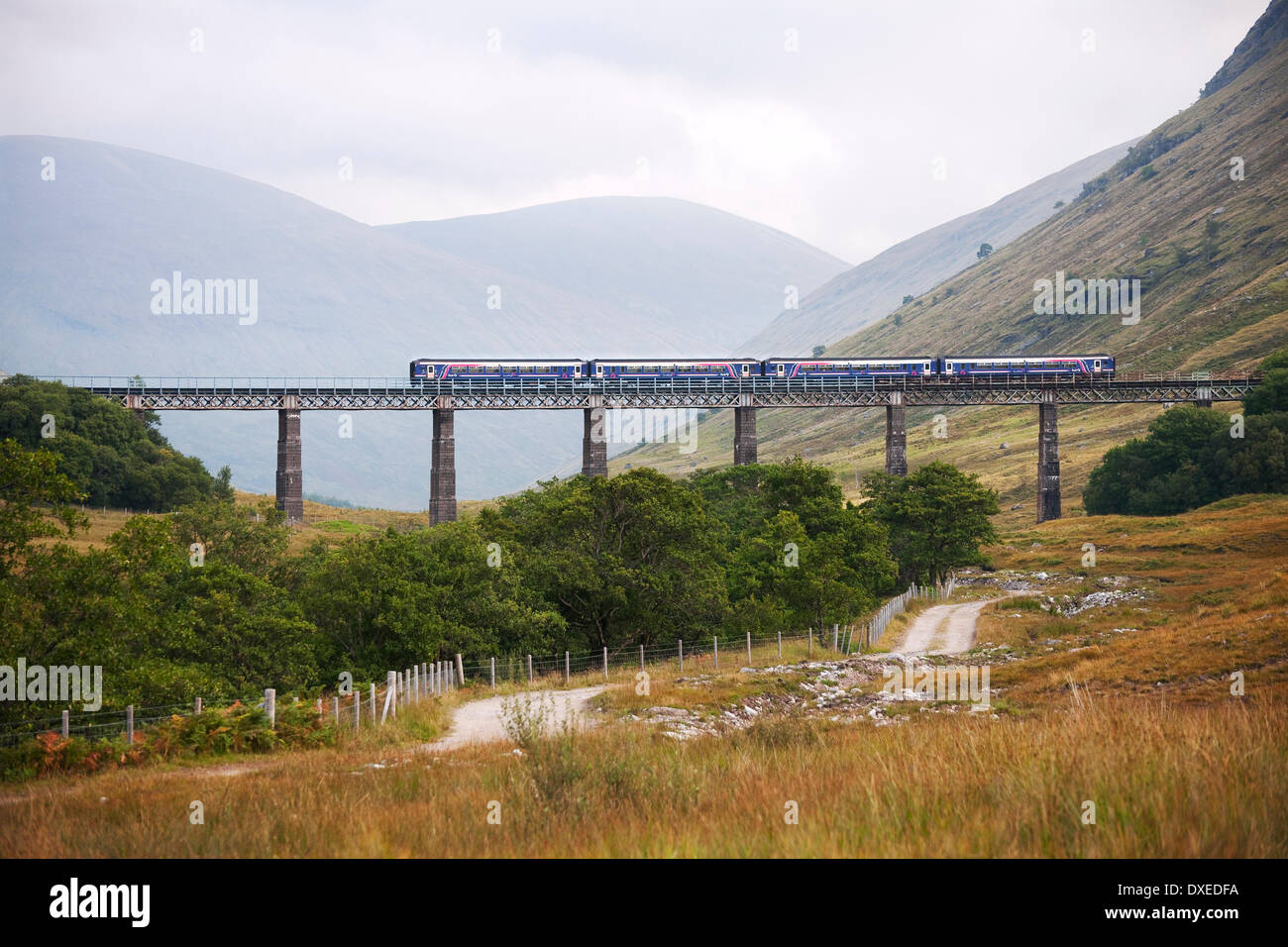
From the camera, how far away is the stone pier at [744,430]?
116 m

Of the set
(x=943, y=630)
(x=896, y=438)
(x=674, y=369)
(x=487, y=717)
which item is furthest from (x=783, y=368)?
(x=487, y=717)

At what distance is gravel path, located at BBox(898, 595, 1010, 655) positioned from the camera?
47.5 m

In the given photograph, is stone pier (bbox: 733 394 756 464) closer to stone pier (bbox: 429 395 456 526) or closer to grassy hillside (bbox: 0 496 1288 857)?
stone pier (bbox: 429 395 456 526)

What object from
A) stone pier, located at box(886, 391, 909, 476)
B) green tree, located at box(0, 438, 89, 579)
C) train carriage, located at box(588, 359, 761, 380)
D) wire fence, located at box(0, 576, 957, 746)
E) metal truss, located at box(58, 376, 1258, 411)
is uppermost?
train carriage, located at box(588, 359, 761, 380)

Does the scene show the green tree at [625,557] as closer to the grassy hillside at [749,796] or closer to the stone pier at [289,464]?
the grassy hillside at [749,796]

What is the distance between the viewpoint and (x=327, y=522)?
4584 inches

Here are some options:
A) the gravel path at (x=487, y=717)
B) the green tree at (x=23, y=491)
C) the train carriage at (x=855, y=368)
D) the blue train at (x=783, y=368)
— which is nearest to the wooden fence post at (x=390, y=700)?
Answer: the gravel path at (x=487, y=717)

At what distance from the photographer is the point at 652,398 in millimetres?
114875

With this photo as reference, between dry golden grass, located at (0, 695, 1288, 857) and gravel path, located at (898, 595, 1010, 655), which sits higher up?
dry golden grass, located at (0, 695, 1288, 857)

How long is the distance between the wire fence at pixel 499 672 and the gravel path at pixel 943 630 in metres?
1.72

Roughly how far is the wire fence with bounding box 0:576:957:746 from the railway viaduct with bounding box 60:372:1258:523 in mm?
57142

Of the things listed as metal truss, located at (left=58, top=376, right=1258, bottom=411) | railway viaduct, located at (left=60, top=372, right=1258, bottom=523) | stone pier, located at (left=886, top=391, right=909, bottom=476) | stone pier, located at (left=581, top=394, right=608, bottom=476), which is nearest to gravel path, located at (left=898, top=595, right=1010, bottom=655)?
stone pier, located at (left=886, top=391, right=909, bottom=476)

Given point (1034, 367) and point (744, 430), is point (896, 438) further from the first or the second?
point (1034, 367)
